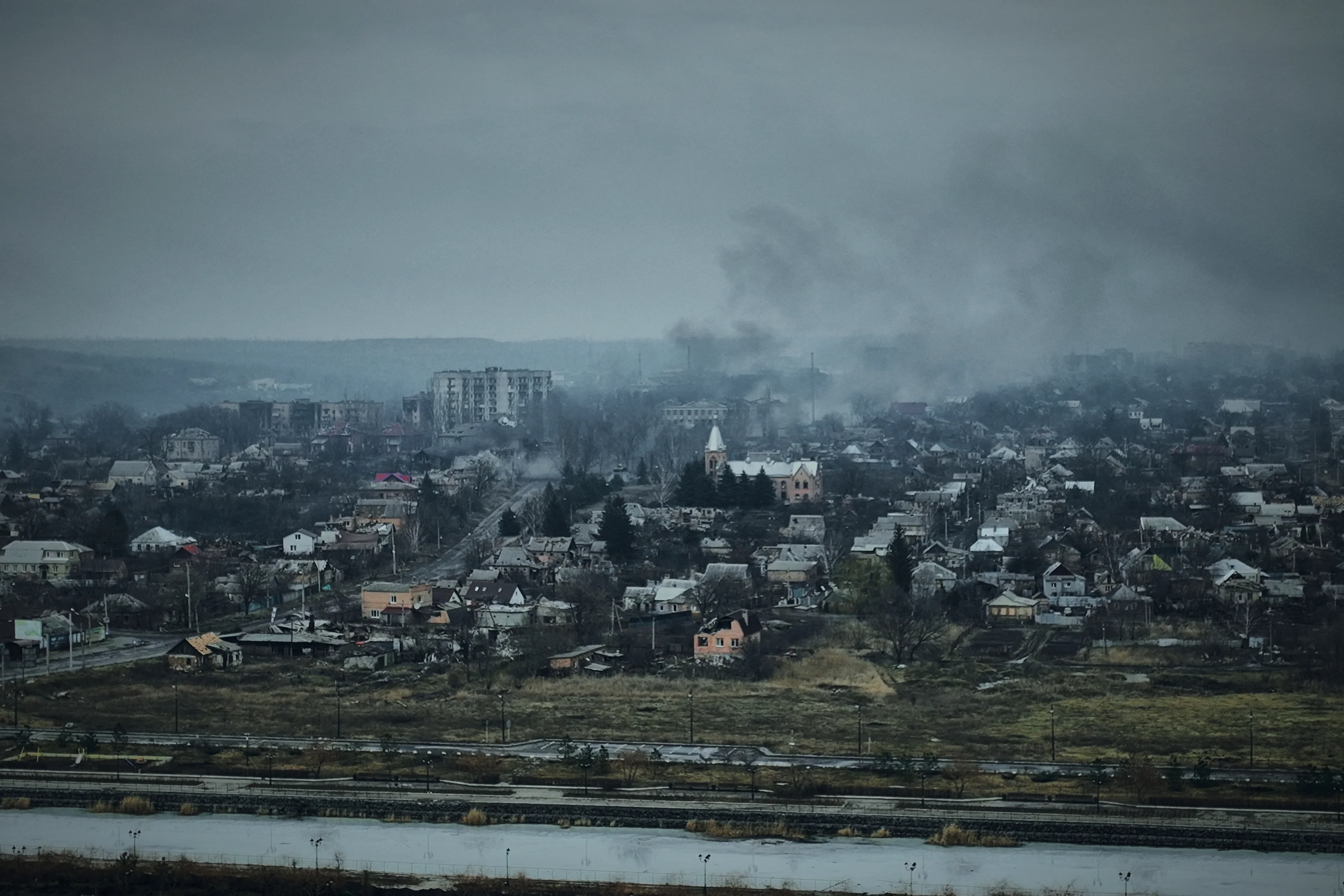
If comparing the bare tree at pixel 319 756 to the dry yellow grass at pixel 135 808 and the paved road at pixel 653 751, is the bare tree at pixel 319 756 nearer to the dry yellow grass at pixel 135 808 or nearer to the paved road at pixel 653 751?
the paved road at pixel 653 751

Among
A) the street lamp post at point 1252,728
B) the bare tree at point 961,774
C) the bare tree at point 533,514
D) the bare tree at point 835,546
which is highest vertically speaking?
the bare tree at point 533,514

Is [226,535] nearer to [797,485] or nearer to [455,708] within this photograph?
[797,485]

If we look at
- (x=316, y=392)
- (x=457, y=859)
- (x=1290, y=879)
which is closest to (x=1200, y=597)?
(x=1290, y=879)

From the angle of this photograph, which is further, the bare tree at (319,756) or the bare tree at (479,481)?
the bare tree at (479,481)

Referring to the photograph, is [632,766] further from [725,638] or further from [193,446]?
[193,446]

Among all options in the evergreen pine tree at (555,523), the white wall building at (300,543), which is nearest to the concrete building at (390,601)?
the evergreen pine tree at (555,523)

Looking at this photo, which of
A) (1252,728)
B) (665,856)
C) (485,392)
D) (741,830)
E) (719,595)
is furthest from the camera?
(485,392)

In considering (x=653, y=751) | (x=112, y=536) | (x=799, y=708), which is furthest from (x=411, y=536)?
(x=653, y=751)
